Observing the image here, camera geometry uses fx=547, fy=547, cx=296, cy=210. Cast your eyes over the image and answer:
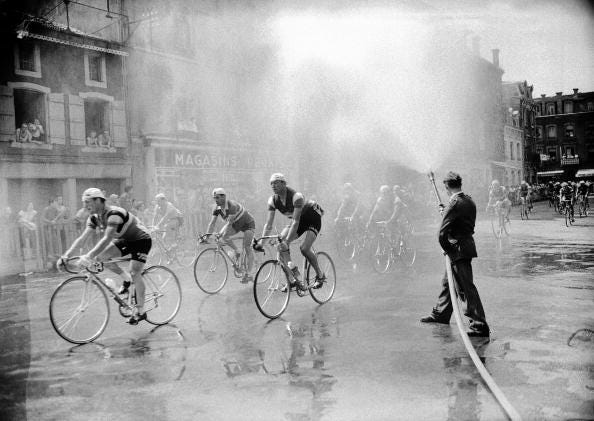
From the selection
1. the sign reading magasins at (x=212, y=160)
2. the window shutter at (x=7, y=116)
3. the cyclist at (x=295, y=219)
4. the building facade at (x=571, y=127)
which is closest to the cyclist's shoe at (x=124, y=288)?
the cyclist at (x=295, y=219)

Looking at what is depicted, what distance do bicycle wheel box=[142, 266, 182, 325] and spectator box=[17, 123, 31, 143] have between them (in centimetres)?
1318

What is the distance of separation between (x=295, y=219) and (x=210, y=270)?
2414mm

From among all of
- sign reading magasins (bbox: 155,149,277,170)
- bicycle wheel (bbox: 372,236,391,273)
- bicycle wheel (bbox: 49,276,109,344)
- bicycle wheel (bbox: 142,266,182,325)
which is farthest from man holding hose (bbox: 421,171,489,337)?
sign reading magasins (bbox: 155,149,277,170)

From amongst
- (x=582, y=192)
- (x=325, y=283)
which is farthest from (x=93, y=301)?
(x=582, y=192)

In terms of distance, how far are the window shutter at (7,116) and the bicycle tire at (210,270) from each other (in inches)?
461

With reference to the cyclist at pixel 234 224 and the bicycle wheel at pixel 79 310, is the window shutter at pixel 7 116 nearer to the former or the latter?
the cyclist at pixel 234 224

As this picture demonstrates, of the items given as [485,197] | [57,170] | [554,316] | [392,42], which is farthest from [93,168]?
[485,197]

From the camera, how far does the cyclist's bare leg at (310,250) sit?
7.21 meters

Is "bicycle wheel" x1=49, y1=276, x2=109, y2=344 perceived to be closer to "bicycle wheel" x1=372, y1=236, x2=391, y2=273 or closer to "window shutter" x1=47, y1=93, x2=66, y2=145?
"bicycle wheel" x1=372, y1=236, x2=391, y2=273

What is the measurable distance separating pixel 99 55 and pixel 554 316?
18.4 metres

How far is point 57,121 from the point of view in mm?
18703

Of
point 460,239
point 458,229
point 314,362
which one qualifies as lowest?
point 314,362

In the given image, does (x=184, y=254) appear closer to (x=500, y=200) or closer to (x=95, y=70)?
(x=95, y=70)

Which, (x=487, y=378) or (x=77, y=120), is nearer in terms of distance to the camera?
(x=487, y=378)
